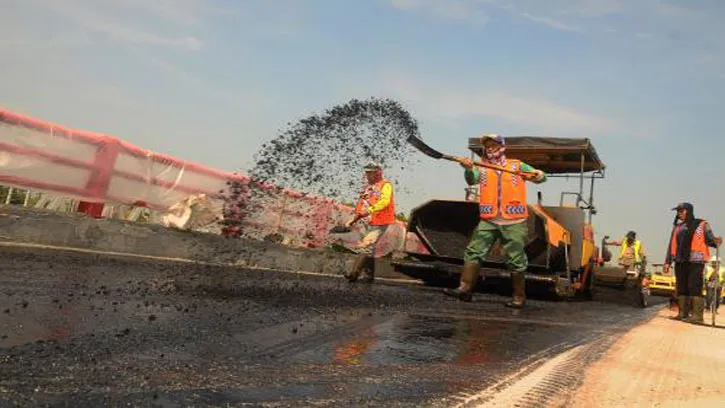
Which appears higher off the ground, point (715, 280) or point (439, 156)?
point (439, 156)

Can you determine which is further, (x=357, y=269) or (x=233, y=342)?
(x=357, y=269)

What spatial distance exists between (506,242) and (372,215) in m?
2.28

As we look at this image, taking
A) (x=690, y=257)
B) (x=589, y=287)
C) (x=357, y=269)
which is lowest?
(x=357, y=269)

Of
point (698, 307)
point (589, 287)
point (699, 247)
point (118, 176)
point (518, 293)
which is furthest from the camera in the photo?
point (589, 287)

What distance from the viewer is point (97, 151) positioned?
8820mm

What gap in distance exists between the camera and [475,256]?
22.6 feet

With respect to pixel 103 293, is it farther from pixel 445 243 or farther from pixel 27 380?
pixel 445 243

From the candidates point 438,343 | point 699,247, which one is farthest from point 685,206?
point 438,343

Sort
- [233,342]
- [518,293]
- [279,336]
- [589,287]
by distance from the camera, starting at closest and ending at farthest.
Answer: [233,342], [279,336], [518,293], [589,287]

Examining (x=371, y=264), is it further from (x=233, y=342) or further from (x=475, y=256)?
(x=233, y=342)

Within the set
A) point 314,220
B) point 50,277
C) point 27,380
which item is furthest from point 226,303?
point 314,220

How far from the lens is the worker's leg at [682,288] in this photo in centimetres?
826

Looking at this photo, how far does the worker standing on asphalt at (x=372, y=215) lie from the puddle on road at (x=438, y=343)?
3.41 metres

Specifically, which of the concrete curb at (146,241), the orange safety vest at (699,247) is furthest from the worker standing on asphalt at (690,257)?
the concrete curb at (146,241)
